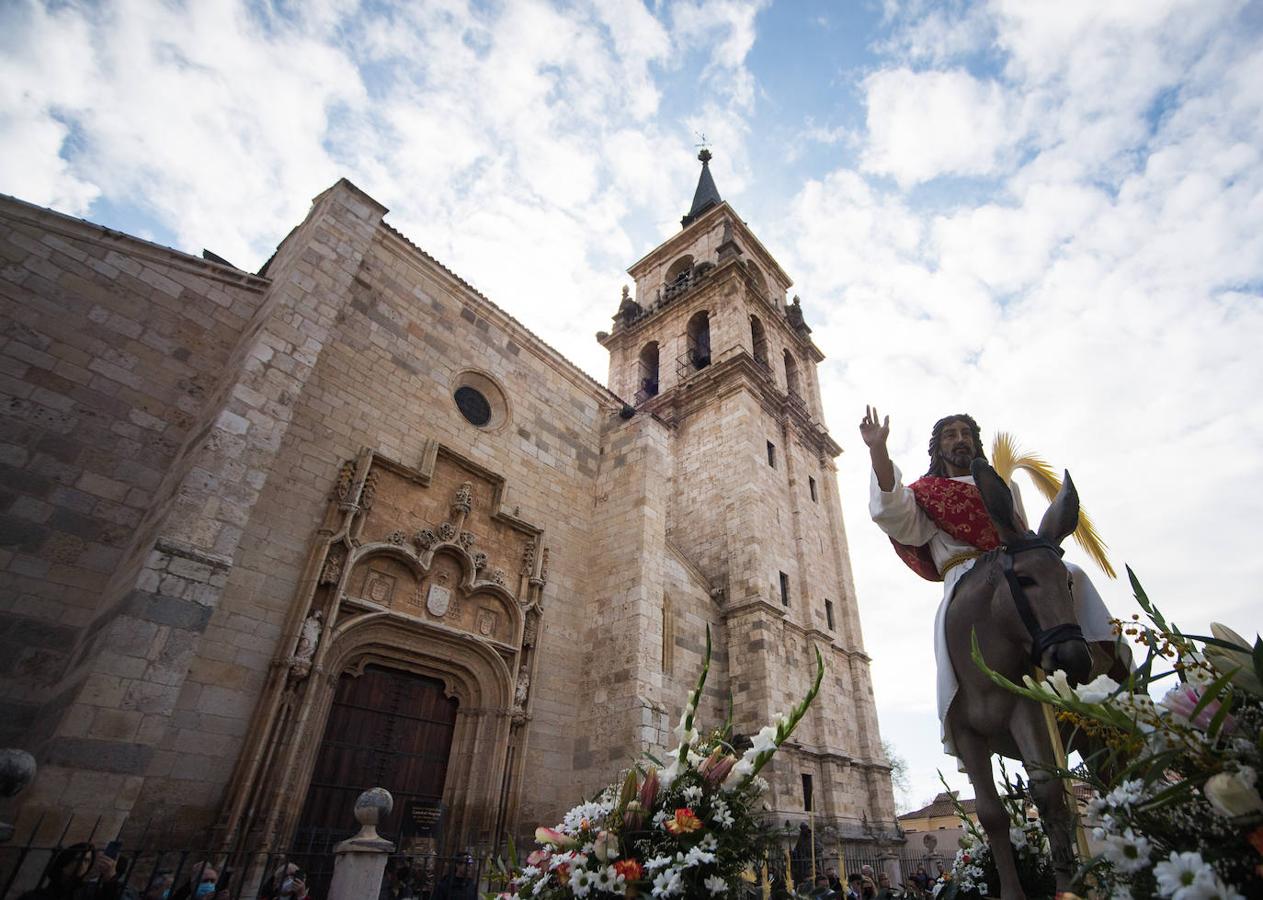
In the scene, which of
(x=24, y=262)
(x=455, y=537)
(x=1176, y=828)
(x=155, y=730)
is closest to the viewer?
(x=1176, y=828)

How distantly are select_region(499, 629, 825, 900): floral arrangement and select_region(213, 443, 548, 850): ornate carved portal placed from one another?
5.31 metres

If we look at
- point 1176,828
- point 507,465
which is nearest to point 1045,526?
point 1176,828

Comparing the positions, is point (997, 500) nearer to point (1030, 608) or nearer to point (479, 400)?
point (1030, 608)

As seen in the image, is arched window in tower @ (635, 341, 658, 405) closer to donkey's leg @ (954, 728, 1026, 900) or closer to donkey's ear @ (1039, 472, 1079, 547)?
donkey's ear @ (1039, 472, 1079, 547)

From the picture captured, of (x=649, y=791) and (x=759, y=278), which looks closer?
(x=649, y=791)

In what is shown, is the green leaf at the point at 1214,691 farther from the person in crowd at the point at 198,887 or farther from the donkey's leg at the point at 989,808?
the person in crowd at the point at 198,887

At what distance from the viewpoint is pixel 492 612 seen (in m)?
9.79

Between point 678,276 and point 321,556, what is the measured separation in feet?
74.3

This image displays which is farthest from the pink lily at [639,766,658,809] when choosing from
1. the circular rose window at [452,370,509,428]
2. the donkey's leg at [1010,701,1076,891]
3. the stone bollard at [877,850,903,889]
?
the stone bollard at [877,850,903,889]

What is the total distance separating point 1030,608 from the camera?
9.28 ft

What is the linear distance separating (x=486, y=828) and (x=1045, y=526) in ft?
27.3

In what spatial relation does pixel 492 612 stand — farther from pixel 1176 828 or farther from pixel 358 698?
pixel 1176 828

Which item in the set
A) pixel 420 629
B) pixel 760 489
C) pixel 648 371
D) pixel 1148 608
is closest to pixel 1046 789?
pixel 1148 608

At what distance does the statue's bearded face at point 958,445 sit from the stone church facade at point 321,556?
678cm
